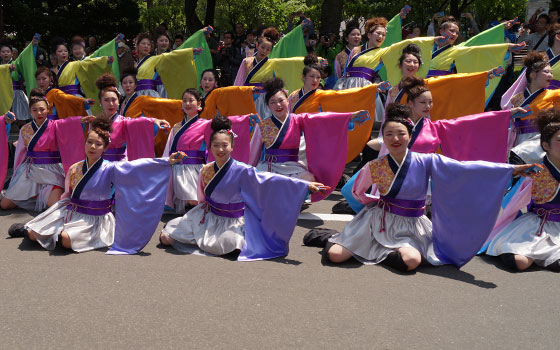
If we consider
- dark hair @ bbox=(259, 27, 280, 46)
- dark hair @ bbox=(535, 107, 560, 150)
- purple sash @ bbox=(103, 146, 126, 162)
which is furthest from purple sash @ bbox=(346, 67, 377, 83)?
dark hair @ bbox=(535, 107, 560, 150)

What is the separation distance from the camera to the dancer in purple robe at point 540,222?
12.8 feet

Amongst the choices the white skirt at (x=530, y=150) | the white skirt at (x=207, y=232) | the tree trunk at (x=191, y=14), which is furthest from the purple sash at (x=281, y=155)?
the tree trunk at (x=191, y=14)

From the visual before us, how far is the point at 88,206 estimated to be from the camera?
15.0 feet

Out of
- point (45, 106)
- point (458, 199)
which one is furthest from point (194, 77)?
point (458, 199)

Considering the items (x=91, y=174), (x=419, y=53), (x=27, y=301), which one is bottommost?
(x=27, y=301)

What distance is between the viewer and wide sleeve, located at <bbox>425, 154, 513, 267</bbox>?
12.7ft

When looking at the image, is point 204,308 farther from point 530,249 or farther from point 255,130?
point 255,130

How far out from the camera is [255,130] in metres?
5.72

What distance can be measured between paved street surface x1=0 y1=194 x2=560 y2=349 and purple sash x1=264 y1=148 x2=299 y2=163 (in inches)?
57.7

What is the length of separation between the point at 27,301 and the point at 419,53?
4.71 meters

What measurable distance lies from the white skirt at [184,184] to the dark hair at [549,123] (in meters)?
3.00

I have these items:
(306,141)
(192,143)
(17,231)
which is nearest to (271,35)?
(192,143)

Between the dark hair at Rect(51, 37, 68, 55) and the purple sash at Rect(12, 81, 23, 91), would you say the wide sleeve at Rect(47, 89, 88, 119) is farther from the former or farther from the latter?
the purple sash at Rect(12, 81, 23, 91)

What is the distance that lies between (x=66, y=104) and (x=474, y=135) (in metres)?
4.55
